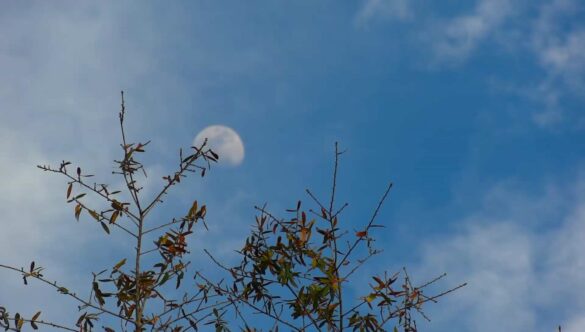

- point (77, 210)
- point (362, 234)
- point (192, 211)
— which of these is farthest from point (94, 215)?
point (362, 234)

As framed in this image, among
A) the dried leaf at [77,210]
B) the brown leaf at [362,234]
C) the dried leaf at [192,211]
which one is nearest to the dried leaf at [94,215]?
the dried leaf at [77,210]

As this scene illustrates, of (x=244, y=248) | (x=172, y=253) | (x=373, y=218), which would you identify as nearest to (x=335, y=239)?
(x=373, y=218)

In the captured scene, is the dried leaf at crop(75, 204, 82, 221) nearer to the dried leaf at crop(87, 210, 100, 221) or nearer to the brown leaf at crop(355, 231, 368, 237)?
the dried leaf at crop(87, 210, 100, 221)

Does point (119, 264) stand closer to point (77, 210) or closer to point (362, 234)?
point (77, 210)

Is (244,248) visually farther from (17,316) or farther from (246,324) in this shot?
(17,316)

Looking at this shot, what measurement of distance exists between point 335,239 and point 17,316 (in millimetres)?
2824

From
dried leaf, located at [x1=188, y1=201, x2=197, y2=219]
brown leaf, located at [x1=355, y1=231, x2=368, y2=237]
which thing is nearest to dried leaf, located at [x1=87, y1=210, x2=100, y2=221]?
dried leaf, located at [x1=188, y1=201, x2=197, y2=219]

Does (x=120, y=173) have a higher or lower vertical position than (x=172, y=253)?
higher

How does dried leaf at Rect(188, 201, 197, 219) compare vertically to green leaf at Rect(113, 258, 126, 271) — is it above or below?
above

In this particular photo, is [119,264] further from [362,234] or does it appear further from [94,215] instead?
[362,234]

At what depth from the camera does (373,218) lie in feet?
24.5

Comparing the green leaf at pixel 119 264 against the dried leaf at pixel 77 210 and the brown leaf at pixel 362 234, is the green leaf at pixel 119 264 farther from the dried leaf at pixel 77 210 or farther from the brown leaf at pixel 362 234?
the brown leaf at pixel 362 234

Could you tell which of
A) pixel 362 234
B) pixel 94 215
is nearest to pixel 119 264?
pixel 94 215

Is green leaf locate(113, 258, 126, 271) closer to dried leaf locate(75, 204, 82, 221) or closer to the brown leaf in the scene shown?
dried leaf locate(75, 204, 82, 221)
